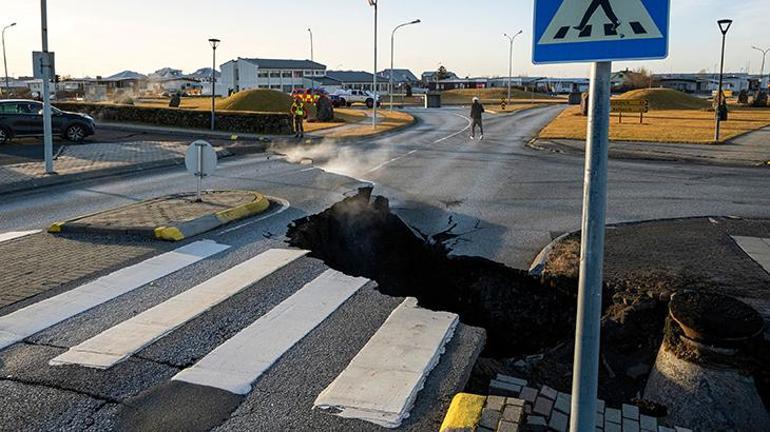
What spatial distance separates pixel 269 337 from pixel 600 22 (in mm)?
3705

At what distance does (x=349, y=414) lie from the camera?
13.3ft

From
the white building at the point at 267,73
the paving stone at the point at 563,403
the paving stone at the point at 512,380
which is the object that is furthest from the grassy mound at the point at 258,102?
the white building at the point at 267,73

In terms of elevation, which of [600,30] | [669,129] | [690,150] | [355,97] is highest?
[355,97]

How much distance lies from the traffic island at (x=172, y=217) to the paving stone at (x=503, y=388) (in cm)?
526

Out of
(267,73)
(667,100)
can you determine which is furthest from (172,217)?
(267,73)

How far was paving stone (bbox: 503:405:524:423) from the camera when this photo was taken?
12.4ft

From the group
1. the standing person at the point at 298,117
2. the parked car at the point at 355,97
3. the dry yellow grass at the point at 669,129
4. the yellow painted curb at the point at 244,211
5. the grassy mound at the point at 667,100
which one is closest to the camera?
the yellow painted curb at the point at 244,211

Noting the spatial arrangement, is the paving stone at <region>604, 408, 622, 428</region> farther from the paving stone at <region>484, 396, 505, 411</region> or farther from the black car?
the black car

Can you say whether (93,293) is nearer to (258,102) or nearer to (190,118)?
(190,118)

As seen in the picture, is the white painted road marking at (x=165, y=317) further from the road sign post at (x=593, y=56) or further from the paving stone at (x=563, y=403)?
the road sign post at (x=593, y=56)

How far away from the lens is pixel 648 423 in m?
4.20

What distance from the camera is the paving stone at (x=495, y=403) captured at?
392 cm

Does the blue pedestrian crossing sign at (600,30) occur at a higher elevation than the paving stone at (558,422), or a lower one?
higher

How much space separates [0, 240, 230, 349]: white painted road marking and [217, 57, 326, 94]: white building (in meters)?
86.1
